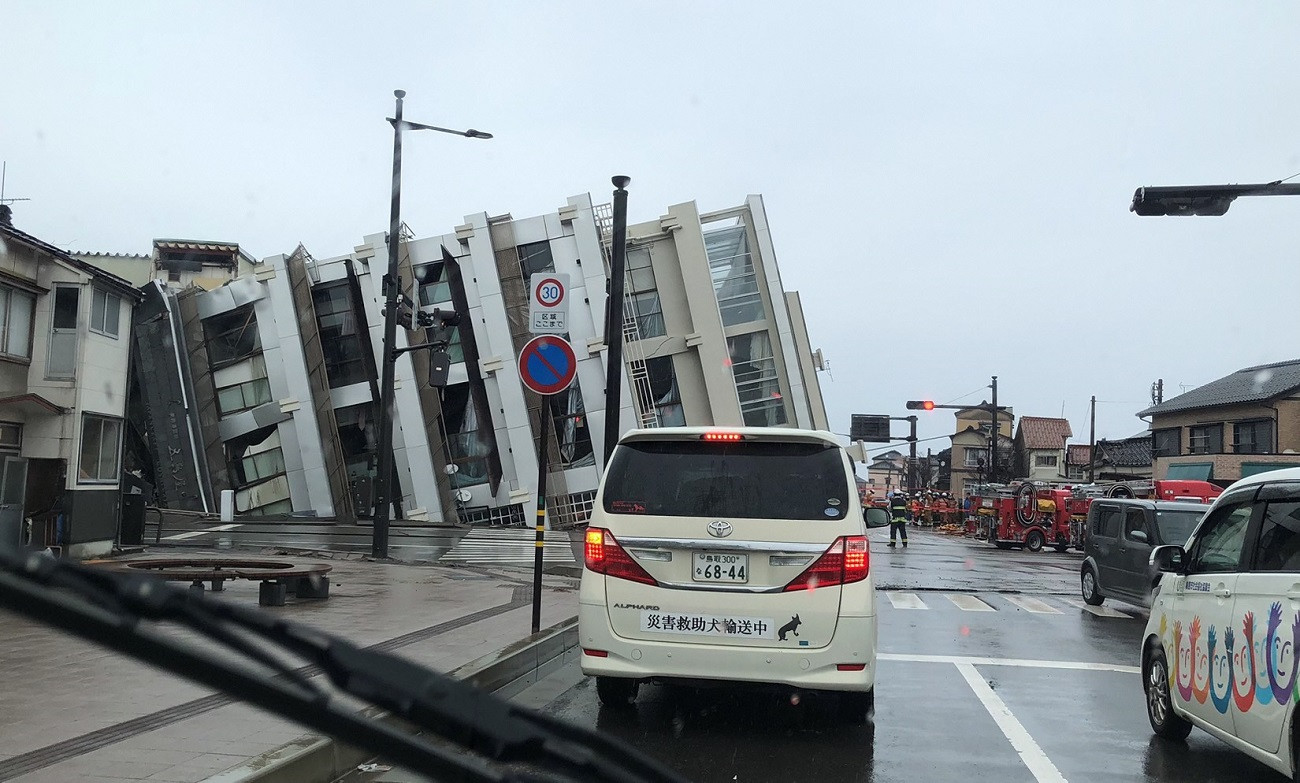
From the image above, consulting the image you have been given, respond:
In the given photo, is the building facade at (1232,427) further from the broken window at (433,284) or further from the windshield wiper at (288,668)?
the windshield wiper at (288,668)

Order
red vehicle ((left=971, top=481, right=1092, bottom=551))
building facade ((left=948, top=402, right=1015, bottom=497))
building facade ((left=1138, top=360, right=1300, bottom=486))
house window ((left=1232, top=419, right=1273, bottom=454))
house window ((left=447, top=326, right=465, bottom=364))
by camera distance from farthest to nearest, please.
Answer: building facade ((left=948, top=402, right=1015, bottom=497)) → house window ((left=1232, top=419, right=1273, bottom=454)) → building facade ((left=1138, top=360, right=1300, bottom=486)) → house window ((left=447, top=326, right=465, bottom=364)) → red vehicle ((left=971, top=481, right=1092, bottom=551))

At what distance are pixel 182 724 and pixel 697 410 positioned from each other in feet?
103

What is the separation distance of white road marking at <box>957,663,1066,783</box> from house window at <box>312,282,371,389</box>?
3135 centimetres

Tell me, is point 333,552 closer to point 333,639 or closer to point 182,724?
point 182,724

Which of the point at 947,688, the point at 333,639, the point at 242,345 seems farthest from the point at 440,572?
the point at 242,345

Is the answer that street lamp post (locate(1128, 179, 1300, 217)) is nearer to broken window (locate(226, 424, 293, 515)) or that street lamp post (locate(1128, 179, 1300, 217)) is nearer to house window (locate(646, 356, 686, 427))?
house window (locate(646, 356, 686, 427))

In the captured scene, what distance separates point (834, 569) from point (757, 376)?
31.4 metres

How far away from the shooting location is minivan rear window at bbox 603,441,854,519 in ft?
21.2

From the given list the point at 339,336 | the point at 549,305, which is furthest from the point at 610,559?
the point at 339,336

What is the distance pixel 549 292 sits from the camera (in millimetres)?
10477

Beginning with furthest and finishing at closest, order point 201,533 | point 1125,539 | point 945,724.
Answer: point 201,533, point 1125,539, point 945,724

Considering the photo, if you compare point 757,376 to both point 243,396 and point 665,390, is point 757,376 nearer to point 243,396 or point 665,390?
point 665,390

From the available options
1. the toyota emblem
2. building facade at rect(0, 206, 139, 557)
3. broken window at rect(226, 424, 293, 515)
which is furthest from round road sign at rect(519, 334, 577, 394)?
broken window at rect(226, 424, 293, 515)

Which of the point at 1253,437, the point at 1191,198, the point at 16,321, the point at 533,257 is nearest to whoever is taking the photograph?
the point at 1191,198
